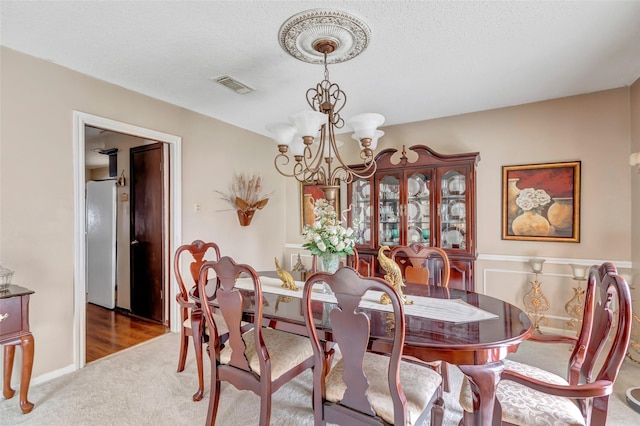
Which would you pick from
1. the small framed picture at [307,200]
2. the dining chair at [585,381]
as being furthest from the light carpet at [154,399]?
the small framed picture at [307,200]

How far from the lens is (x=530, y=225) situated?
329 centimetres

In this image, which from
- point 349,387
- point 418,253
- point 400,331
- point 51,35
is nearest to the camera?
point 400,331

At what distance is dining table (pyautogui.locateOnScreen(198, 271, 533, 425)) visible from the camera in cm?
130

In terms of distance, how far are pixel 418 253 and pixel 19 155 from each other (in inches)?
123

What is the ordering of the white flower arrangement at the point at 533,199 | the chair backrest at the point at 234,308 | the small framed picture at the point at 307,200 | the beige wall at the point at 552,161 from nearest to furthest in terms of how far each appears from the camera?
the chair backrest at the point at 234,308 < the beige wall at the point at 552,161 < the white flower arrangement at the point at 533,199 < the small framed picture at the point at 307,200

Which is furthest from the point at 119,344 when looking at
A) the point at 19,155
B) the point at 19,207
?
the point at 19,155

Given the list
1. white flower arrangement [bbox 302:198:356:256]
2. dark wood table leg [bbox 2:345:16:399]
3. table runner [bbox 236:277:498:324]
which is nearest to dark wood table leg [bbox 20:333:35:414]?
dark wood table leg [bbox 2:345:16:399]

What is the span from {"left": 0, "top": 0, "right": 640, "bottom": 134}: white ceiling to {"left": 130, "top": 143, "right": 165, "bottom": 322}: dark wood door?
0.93 metres

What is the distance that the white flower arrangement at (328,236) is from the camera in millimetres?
1970

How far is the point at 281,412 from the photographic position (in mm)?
1996

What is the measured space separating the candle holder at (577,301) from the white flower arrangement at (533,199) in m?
0.64

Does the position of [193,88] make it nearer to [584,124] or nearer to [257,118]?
[257,118]

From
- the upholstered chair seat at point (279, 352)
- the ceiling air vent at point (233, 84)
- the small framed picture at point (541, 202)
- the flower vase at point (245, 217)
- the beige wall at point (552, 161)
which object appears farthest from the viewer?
the flower vase at point (245, 217)

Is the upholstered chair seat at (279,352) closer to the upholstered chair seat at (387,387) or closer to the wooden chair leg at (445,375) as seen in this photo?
the upholstered chair seat at (387,387)
